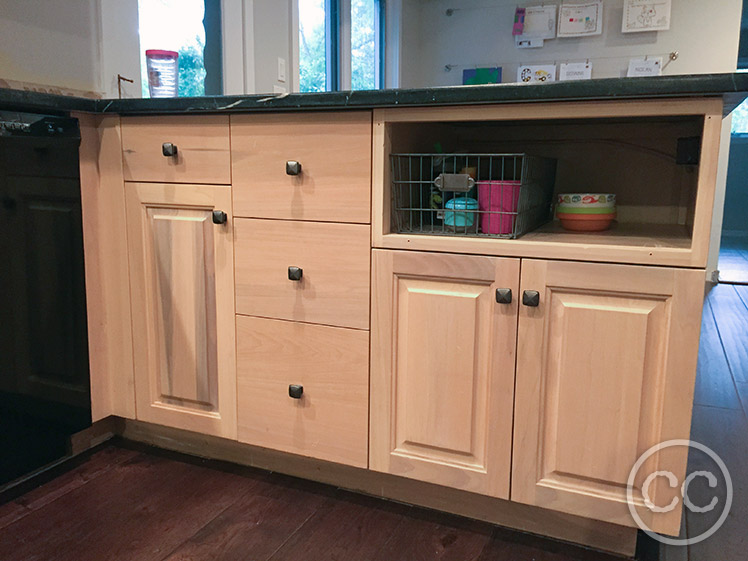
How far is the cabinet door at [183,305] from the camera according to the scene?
1.50m

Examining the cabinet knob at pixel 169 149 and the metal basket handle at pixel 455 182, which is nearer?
the metal basket handle at pixel 455 182

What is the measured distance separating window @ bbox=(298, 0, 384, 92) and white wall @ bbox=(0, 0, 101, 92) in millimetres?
1368

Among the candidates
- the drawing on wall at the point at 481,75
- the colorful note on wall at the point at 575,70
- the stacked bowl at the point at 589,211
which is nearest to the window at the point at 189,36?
the stacked bowl at the point at 589,211

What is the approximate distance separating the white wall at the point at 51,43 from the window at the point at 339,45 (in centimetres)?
137

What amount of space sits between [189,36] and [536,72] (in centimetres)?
249

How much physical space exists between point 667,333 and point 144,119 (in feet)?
4.08

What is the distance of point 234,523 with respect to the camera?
4.53 feet

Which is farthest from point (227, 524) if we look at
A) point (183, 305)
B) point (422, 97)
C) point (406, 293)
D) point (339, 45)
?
point (339, 45)

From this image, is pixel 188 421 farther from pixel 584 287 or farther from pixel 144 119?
pixel 584 287

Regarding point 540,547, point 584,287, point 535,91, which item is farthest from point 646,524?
point 535,91

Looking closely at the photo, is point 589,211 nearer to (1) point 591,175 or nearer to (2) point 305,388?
(1) point 591,175

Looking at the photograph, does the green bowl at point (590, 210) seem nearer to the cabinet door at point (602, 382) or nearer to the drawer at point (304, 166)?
the cabinet door at point (602, 382)

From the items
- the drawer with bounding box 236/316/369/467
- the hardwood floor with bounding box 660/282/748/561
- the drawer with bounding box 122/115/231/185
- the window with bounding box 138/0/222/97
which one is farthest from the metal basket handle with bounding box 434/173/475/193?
the window with bounding box 138/0/222/97

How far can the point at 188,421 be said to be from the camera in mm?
1598
